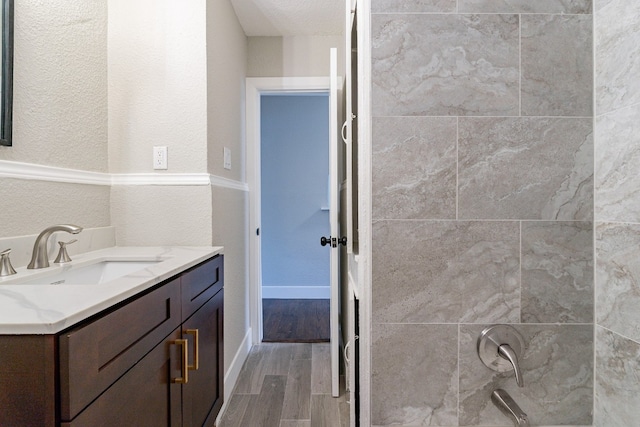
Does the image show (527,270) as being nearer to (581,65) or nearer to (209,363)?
(581,65)

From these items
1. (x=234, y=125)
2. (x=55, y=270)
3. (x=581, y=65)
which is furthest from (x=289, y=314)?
(x=581, y=65)

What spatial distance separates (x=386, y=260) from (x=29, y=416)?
849 millimetres

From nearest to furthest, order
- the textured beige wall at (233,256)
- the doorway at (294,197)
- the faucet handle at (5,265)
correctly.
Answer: the faucet handle at (5,265), the textured beige wall at (233,256), the doorway at (294,197)

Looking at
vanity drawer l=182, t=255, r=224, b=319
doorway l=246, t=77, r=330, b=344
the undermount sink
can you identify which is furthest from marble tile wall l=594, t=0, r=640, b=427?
doorway l=246, t=77, r=330, b=344

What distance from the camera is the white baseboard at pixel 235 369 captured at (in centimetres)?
195

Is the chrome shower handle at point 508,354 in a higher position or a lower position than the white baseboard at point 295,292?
higher

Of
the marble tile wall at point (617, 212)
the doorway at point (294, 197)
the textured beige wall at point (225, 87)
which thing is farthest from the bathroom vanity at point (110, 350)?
the doorway at point (294, 197)

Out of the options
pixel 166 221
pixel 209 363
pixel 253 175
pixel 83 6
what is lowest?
pixel 209 363

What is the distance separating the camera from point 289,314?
358 cm

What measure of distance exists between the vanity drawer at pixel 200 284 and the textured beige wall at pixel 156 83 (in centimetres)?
50

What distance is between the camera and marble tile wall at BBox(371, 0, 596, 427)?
104 cm

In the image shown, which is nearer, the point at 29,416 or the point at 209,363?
the point at 29,416

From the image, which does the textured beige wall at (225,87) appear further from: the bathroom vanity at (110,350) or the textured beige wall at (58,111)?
the bathroom vanity at (110,350)

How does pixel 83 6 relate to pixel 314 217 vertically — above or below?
above
